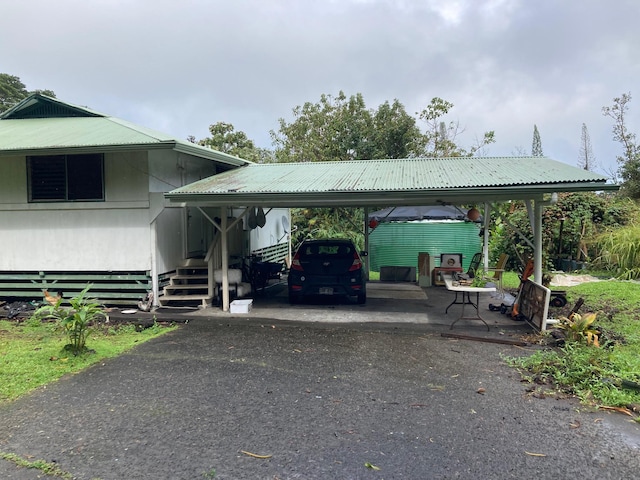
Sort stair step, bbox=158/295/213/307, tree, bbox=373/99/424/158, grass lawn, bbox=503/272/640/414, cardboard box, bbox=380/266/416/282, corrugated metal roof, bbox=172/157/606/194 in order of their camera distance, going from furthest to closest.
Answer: tree, bbox=373/99/424/158 → cardboard box, bbox=380/266/416/282 → stair step, bbox=158/295/213/307 → corrugated metal roof, bbox=172/157/606/194 → grass lawn, bbox=503/272/640/414

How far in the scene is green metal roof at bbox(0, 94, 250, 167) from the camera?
7797 mm

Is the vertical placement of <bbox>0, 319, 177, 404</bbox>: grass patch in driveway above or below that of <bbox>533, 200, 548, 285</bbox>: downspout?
below

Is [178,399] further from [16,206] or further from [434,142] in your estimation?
[434,142]

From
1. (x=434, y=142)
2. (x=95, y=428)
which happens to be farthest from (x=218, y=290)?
(x=434, y=142)

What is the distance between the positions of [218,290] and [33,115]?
602cm

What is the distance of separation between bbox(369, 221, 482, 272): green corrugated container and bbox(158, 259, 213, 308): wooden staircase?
791 centimetres

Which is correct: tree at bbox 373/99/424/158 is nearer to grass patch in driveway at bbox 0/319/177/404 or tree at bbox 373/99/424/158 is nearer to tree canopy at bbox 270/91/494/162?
tree canopy at bbox 270/91/494/162

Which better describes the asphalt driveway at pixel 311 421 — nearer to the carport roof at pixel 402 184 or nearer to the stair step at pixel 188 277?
the carport roof at pixel 402 184

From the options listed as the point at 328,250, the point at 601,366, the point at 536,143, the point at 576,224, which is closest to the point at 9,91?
the point at 328,250

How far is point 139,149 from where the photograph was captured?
782 cm

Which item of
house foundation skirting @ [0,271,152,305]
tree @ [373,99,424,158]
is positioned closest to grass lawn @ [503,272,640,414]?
house foundation skirting @ [0,271,152,305]

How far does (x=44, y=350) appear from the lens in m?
6.05

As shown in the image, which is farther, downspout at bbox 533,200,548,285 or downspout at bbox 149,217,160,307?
downspout at bbox 149,217,160,307

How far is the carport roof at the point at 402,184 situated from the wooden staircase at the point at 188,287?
180 centimetres
